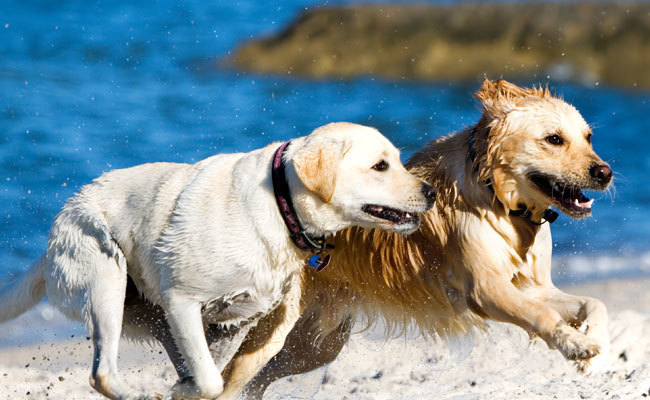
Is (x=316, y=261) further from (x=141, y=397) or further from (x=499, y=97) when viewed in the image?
(x=499, y=97)

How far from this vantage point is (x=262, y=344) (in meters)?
4.95

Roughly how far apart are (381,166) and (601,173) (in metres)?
1.01

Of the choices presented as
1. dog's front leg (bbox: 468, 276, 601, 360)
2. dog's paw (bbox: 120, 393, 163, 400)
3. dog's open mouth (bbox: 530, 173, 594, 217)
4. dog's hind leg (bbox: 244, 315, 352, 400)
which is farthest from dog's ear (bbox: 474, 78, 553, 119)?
dog's paw (bbox: 120, 393, 163, 400)

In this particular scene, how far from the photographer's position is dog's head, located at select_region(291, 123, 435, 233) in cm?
406

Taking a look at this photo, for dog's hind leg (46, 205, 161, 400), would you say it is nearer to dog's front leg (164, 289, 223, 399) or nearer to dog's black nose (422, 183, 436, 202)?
dog's front leg (164, 289, 223, 399)

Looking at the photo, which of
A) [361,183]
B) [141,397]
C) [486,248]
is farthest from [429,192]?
[141,397]

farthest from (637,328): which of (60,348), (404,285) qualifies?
(60,348)

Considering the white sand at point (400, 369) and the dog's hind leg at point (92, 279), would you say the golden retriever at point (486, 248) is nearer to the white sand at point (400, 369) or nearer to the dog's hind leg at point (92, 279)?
the white sand at point (400, 369)

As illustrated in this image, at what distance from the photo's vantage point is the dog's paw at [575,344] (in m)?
4.02

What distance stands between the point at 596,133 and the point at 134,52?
26.1ft

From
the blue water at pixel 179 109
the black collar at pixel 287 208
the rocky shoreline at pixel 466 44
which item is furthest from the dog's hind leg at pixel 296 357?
the rocky shoreline at pixel 466 44

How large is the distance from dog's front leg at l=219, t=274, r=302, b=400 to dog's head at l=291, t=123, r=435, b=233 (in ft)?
2.73

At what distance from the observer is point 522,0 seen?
2103 centimetres

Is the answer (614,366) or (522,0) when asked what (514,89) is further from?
(522,0)
